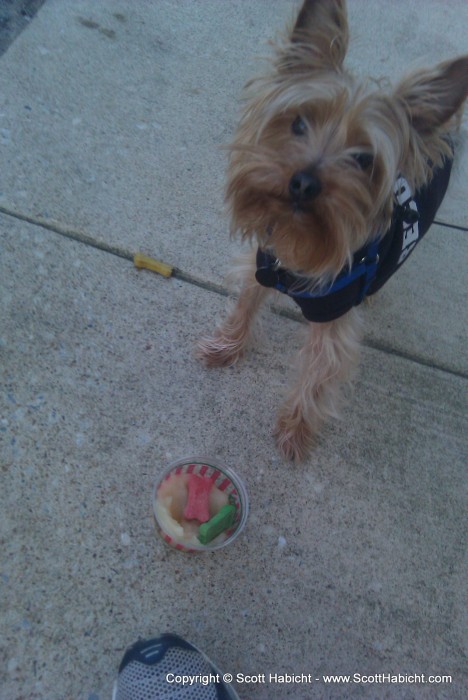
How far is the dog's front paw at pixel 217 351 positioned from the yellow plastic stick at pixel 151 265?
47cm

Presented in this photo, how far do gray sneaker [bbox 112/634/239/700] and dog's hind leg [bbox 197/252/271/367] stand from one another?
132 cm

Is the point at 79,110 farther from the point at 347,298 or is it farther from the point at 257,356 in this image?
the point at 347,298

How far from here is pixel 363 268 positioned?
2217 millimetres

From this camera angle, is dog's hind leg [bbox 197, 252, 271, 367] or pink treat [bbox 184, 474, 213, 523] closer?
pink treat [bbox 184, 474, 213, 523]

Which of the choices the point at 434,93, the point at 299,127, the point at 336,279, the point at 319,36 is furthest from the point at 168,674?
the point at 319,36

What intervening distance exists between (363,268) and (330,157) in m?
0.53

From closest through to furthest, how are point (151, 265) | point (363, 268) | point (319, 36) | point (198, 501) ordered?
point (319, 36) → point (363, 268) → point (198, 501) → point (151, 265)

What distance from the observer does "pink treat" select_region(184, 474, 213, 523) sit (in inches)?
90.9

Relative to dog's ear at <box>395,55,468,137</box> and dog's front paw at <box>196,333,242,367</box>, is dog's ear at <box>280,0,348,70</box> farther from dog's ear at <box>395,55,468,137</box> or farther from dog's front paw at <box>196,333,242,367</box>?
dog's front paw at <box>196,333,242,367</box>

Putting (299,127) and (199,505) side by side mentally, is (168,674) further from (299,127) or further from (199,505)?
(299,127)

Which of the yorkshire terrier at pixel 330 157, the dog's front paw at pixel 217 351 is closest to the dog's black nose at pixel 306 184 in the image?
the yorkshire terrier at pixel 330 157

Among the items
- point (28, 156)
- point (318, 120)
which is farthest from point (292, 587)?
point (28, 156)

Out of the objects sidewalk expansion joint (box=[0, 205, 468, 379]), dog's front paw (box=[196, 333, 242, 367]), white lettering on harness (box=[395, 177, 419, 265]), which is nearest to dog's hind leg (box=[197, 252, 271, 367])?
dog's front paw (box=[196, 333, 242, 367])

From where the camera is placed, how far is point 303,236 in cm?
197
